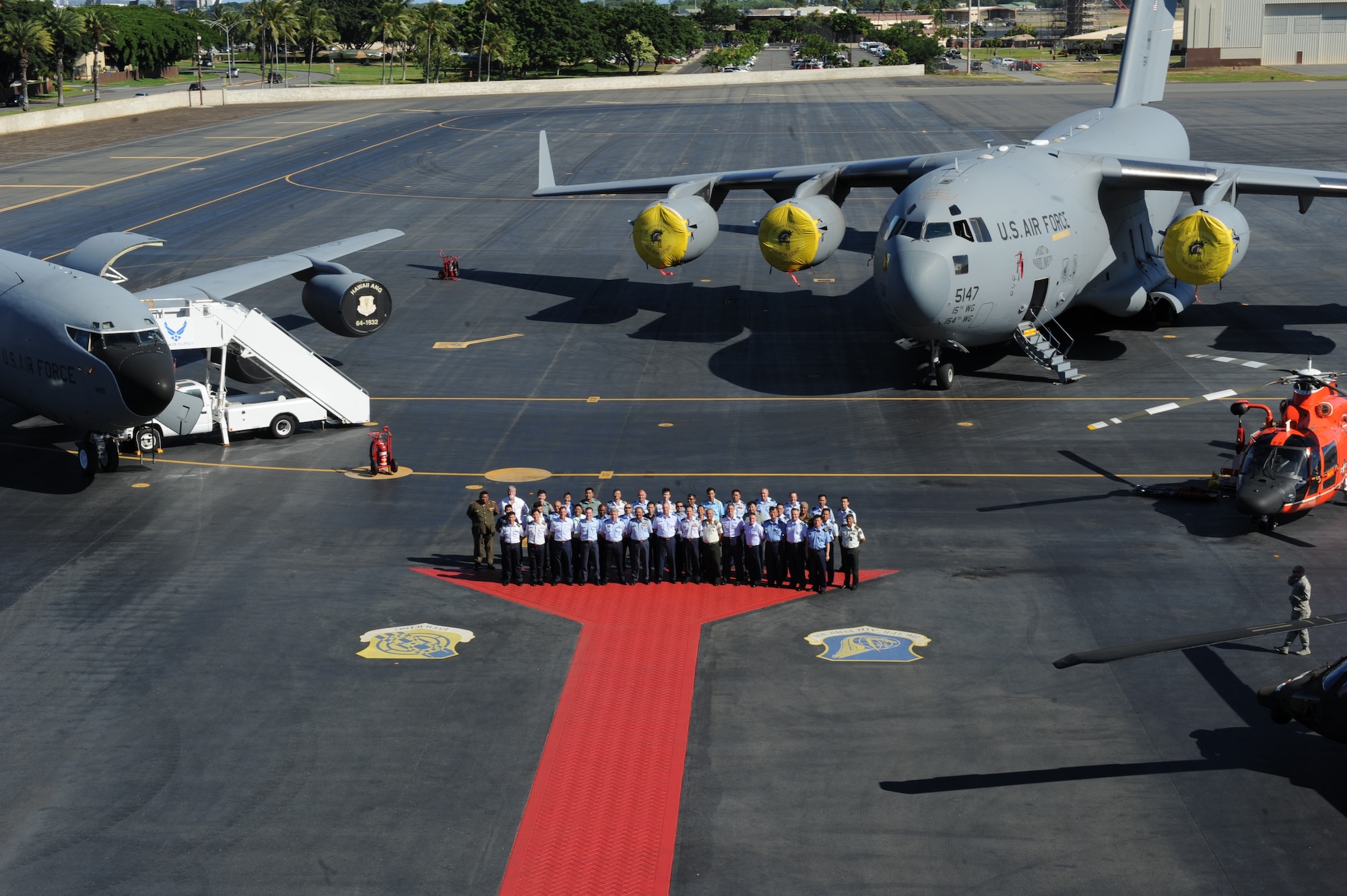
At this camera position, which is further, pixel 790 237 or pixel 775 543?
pixel 790 237

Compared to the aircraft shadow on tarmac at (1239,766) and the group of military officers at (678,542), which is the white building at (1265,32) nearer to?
the group of military officers at (678,542)

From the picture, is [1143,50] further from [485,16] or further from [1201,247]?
[485,16]

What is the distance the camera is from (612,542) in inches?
977

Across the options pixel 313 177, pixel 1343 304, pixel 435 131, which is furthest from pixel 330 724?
pixel 435 131

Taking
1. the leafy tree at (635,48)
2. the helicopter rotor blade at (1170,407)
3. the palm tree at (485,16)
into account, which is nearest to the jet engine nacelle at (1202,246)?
the helicopter rotor blade at (1170,407)

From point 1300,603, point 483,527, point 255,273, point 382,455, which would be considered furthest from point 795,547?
point 255,273

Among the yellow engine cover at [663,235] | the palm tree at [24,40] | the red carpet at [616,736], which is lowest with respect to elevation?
the red carpet at [616,736]

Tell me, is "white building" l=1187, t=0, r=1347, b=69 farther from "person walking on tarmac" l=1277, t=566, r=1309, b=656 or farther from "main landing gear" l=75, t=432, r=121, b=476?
"main landing gear" l=75, t=432, r=121, b=476

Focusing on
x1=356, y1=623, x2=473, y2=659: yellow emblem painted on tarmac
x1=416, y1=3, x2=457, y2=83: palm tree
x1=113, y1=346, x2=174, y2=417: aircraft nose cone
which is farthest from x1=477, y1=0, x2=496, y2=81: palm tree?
x1=356, y1=623, x2=473, y2=659: yellow emblem painted on tarmac

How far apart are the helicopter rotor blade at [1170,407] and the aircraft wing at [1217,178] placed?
5.88 metres

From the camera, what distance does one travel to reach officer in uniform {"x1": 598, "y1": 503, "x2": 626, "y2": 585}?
24.7 meters

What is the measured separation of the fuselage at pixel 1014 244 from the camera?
3400 cm

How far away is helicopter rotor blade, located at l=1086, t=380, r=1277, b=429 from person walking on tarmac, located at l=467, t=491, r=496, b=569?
52.7ft

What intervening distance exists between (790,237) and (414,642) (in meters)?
19.9
